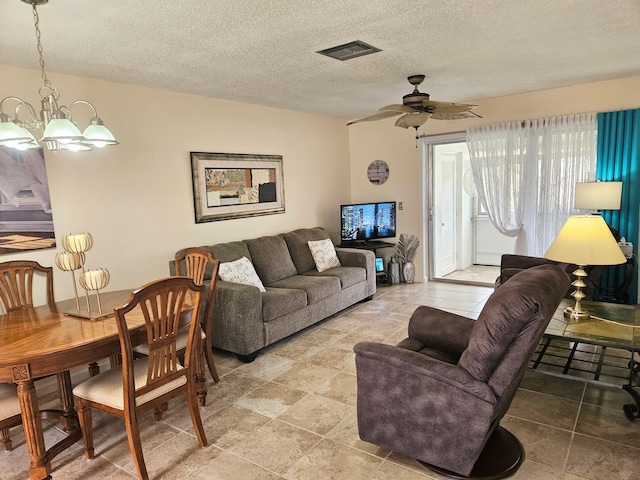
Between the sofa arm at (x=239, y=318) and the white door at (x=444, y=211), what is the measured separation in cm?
351

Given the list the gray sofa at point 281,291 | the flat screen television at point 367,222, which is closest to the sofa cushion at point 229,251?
the gray sofa at point 281,291

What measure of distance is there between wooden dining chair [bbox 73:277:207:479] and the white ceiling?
1.53 metres

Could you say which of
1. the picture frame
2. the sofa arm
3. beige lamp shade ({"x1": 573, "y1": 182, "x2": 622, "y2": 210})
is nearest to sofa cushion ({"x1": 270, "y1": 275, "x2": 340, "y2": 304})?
the sofa arm

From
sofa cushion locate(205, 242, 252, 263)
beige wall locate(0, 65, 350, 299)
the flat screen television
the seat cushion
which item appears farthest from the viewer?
the flat screen television

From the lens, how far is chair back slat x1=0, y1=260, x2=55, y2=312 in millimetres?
2775

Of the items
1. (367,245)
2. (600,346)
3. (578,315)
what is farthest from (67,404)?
(367,245)

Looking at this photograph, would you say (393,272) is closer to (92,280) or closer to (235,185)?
(235,185)

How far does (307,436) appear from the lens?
250cm

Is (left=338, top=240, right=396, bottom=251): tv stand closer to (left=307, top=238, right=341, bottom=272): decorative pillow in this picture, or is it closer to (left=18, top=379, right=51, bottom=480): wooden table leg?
(left=307, top=238, right=341, bottom=272): decorative pillow

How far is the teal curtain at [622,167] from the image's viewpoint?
442 cm

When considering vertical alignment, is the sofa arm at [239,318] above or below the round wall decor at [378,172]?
below

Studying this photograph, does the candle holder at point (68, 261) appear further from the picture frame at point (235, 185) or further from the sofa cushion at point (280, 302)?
the picture frame at point (235, 185)

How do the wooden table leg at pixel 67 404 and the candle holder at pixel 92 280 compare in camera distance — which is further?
the wooden table leg at pixel 67 404

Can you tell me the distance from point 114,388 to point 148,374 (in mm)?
227
